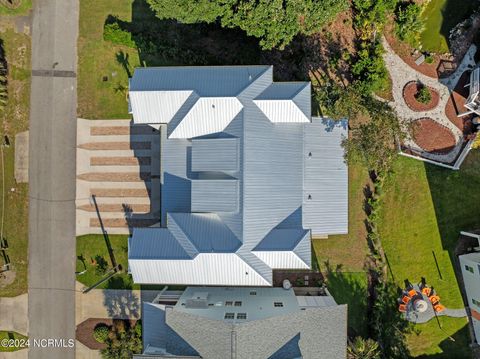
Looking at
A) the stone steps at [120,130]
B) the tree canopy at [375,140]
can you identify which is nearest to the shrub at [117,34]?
the stone steps at [120,130]

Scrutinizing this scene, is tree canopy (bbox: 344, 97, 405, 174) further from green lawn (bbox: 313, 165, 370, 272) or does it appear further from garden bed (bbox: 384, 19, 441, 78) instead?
garden bed (bbox: 384, 19, 441, 78)

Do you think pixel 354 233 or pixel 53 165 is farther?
pixel 53 165

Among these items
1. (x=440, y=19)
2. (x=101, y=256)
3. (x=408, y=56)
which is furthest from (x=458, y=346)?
(x=101, y=256)

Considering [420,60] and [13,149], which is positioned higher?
[420,60]

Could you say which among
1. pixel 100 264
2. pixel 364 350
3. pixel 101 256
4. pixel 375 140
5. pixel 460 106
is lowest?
pixel 364 350

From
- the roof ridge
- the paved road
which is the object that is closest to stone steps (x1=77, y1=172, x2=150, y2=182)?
the paved road

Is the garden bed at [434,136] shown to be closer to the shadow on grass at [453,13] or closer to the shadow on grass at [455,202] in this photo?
the shadow on grass at [455,202]

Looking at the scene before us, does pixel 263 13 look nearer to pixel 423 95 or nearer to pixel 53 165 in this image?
pixel 423 95
